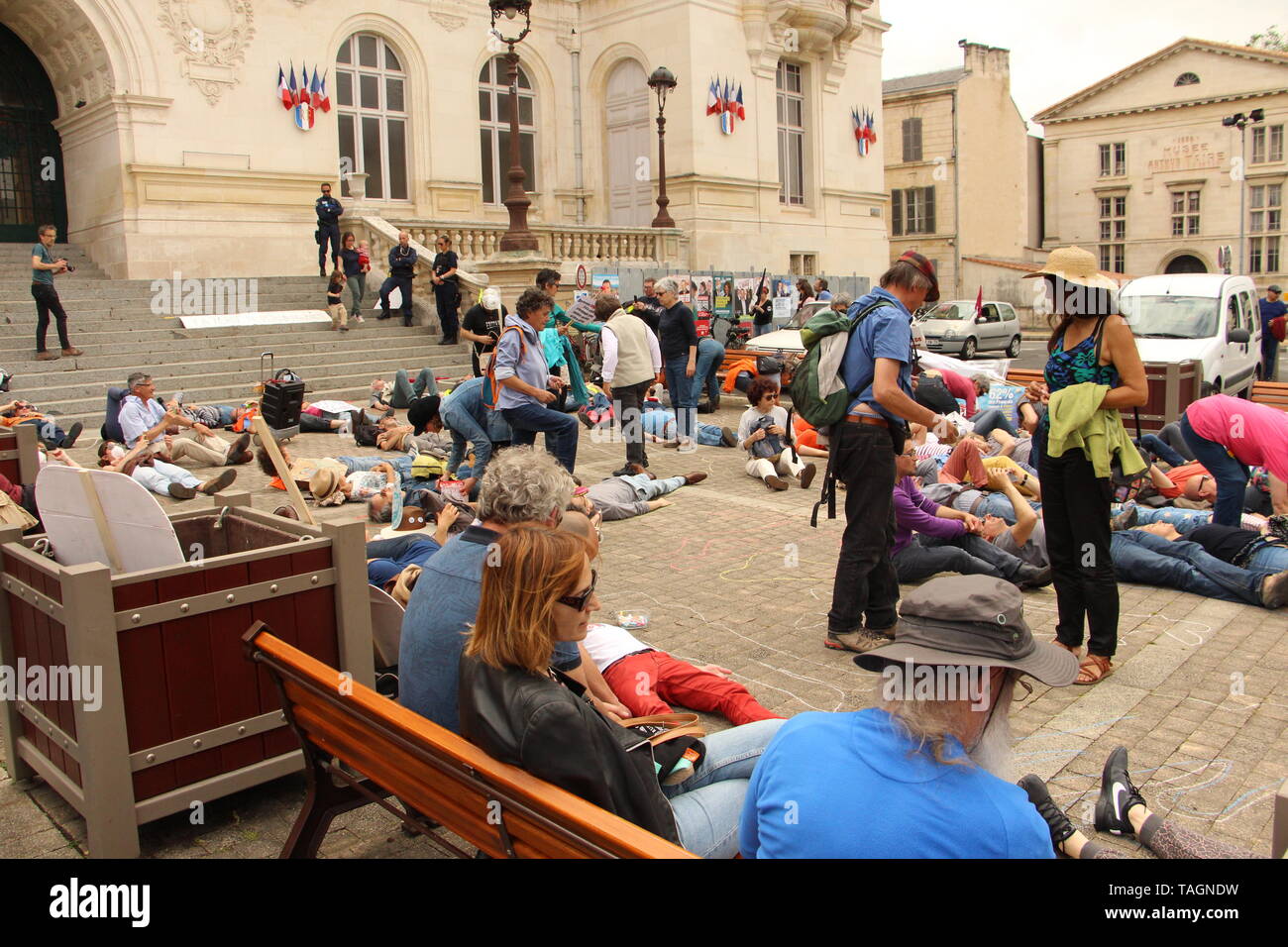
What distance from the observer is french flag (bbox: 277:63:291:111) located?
68.6 feet

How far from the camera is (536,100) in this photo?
26.6 meters

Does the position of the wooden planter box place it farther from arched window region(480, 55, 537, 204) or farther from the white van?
arched window region(480, 55, 537, 204)

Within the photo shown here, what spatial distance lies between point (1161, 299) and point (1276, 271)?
4259cm

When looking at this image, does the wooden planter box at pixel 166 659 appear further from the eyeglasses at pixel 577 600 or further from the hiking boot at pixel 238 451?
the hiking boot at pixel 238 451

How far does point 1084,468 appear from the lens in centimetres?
502

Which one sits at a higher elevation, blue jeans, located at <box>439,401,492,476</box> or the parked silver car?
the parked silver car

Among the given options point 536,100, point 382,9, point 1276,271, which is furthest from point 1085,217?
point 382,9

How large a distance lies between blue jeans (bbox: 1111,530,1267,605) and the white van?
6.83 metres

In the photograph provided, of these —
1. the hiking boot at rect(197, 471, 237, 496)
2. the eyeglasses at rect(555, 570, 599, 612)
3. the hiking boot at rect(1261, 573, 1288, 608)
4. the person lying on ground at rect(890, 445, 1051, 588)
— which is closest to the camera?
the eyeglasses at rect(555, 570, 599, 612)

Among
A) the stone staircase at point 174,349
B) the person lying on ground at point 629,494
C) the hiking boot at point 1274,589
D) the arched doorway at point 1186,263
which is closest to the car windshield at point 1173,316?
the person lying on ground at point 629,494

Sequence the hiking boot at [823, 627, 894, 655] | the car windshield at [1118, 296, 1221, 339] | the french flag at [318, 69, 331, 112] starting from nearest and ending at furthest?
the hiking boot at [823, 627, 894, 655] → the car windshield at [1118, 296, 1221, 339] → the french flag at [318, 69, 331, 112]

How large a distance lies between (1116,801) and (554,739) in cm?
231

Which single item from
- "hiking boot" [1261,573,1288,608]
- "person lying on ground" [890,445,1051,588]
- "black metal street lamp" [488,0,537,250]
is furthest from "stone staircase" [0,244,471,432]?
"hiking boot" [1261,573,1288,608]
